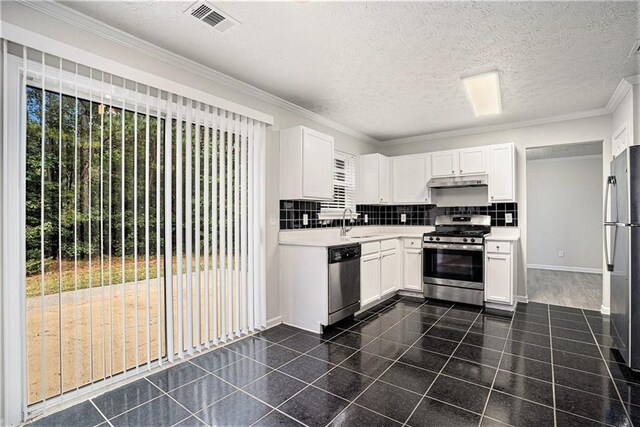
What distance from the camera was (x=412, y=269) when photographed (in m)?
4.87

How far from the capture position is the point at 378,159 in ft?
17.4

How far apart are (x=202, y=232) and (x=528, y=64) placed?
334cm

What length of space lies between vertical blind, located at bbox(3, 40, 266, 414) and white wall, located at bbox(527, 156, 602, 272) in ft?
22.6

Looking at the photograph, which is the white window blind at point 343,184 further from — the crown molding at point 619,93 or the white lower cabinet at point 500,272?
the crown molding at point 619,93

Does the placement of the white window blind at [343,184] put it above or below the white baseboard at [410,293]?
above

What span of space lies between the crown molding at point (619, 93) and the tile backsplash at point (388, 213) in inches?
62.1

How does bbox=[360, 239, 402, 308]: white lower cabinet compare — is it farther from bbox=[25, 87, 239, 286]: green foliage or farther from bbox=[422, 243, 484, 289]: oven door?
bbox=[25, 87, 239, 286]: green foliage

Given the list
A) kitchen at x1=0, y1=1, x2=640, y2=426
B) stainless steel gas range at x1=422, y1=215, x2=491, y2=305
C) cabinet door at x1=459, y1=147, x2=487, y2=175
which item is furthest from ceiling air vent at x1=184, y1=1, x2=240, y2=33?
cabinet door at x1=459, y1=147, x2=487, y2=175

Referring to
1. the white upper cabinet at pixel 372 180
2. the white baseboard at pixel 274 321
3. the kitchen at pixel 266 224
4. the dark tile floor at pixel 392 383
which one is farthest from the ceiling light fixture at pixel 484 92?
the white baseboard at pixel 274 321

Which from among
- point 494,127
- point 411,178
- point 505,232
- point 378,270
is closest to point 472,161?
point 494,127

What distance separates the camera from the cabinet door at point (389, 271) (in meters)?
4.46

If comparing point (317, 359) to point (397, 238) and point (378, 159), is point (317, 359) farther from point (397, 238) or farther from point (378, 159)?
point (378, 159)

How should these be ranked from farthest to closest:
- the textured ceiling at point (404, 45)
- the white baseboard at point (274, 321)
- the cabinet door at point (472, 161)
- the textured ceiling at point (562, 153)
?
the textured ceiling at point (562, 153) → the cabinet door at point (472, 161) → the white baseboard at point (274, 321) → the textured ceiling at point (404, 45)

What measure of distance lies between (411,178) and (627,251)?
3055mm
